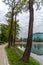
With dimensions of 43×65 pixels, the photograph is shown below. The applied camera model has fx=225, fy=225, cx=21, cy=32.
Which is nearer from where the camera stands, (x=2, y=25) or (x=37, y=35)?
(x=2, y=25)

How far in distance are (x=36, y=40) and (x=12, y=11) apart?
239 feet

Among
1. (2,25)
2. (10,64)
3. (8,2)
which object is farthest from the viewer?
(2,25)

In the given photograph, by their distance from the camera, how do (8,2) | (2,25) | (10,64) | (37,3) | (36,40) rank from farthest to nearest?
(36,40), (2,25), (8,2), (37,3), (10,64)

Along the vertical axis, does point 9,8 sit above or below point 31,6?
above

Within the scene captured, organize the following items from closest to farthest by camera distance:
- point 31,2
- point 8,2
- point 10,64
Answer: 1. point 10,64
2. point 31,2
3. point 8,2

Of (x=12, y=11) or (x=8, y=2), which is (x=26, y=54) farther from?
(x=12, y=11)

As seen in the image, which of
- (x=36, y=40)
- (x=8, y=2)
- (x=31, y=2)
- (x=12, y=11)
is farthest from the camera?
(x=36, y=40)

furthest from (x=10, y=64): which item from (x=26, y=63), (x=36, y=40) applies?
(x=36, y=40)

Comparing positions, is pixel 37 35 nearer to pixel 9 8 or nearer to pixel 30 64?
pixel 9 8

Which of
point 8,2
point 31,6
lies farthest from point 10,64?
point 8,2

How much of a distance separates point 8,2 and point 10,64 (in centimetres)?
2013

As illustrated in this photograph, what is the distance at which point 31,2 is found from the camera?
14.7 metres

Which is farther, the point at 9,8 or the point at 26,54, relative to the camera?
the point at 9,8

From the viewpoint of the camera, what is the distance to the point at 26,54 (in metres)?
14.9
